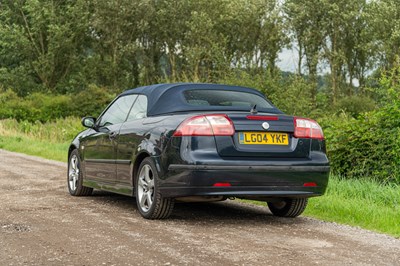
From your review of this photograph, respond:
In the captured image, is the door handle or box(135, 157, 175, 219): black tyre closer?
box(135, 157, 175, 219): black tyre

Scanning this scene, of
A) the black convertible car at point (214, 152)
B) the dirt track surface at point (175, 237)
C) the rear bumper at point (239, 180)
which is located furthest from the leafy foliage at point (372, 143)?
the rear bumper at point (239, 180)

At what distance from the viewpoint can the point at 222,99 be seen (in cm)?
774

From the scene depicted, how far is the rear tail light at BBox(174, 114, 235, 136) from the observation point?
6.73m

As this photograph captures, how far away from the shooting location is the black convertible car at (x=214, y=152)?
670cm

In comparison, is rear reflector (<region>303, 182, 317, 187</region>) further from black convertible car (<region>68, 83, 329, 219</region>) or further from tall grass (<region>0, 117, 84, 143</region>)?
tall grass (<region>0, 117, 84, 143</region>)

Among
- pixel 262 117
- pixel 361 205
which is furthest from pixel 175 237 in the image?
pixel 361 205

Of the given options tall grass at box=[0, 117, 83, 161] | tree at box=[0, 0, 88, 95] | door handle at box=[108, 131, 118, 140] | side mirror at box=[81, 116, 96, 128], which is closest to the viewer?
door handle at box=[108, 131, 118, 140]

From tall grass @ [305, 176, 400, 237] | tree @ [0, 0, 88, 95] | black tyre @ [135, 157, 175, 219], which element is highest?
tree @ [0, 0, 88, 95]

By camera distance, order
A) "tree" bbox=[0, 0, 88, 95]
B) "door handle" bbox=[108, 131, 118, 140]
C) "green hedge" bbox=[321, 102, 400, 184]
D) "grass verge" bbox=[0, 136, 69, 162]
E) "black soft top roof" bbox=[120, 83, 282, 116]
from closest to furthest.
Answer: "black soft top roof" bbox=[120, 83, 282, 116]
"door handle" bbox=[108, 131, 118, 140]
"green hedge" bbox=[321, 102, 400, 184]
"grass verge" bbox=[0, 136, 69, 162]
"tree" bbox=[0, 0, 88, 95]

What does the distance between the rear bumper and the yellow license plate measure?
0.87 ft

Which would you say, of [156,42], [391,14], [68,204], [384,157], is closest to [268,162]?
[68,204]

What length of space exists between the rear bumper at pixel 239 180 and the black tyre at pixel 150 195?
203mm

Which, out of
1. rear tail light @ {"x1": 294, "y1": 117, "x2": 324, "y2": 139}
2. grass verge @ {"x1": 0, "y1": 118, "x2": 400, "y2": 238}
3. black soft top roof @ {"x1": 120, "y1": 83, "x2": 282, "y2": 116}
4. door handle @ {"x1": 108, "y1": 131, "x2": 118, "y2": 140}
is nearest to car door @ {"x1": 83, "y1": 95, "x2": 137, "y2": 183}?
door handle @ {"x1": 108, "y1": 131, "x2": 118, "y2": 140}

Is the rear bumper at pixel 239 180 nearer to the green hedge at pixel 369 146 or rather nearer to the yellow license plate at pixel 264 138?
the yellow license plate at pixel 264 138
